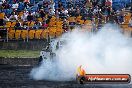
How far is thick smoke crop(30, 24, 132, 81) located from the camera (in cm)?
1904

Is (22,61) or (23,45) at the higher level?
(23,45)

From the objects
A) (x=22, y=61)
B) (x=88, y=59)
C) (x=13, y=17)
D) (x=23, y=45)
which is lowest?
(x=22, y=61)

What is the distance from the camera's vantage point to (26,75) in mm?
19734

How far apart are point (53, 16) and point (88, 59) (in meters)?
9.03

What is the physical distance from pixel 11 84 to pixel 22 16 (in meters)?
11.9

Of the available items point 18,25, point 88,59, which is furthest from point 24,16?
point 88,59

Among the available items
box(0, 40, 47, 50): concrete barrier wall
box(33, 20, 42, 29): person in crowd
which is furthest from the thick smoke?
box(33, 20, 42, 29): person in crowd

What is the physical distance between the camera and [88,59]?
19375 millimetres

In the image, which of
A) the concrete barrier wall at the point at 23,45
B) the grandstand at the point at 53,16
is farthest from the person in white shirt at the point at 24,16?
the concrete barrier wall at the point at 23,45

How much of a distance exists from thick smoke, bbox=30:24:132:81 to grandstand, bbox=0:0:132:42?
5.65 meters

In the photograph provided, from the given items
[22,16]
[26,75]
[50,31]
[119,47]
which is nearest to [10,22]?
[22,16]

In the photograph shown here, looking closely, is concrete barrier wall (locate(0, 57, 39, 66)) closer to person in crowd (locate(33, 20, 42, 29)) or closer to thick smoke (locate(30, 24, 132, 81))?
thick smoke (locate(30, 24, 132, 81))

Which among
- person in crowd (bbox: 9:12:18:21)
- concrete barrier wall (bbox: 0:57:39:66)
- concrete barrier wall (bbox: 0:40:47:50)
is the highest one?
person in crowd (bbox: 9:12:18:21)

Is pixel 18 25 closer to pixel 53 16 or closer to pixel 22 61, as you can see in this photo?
pixel 53 16
